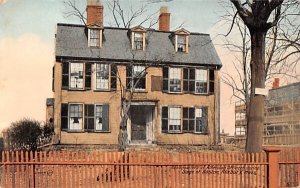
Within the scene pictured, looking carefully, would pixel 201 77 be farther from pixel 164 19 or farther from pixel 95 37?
pixel 95 37

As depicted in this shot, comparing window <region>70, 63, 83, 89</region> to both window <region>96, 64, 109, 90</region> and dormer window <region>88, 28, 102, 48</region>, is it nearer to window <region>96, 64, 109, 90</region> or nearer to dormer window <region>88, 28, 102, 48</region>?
window <region>96, 64, 109, 90</region>

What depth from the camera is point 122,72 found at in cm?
964

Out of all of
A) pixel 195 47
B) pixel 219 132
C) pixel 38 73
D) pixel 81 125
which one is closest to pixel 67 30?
pixel 38 73

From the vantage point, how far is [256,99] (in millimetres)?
9602

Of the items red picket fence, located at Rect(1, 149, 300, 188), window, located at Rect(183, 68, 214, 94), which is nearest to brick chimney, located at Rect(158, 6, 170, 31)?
window, located at Rect(183, 68, 214, 94)

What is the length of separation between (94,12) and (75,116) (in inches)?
77.4

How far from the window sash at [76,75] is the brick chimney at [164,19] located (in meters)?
1.74

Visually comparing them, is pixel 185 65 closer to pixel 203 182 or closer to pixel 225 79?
pixel 225 79

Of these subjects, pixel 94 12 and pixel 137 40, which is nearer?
pixel 94 12

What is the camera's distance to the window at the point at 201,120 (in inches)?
382

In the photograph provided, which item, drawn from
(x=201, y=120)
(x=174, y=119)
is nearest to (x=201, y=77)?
(x=201, y=120)

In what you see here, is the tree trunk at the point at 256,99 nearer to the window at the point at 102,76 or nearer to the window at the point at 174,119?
the window at the point at 174,119

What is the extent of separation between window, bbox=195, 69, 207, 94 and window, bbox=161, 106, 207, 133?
1.25 ft

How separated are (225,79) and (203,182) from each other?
2.39 m
